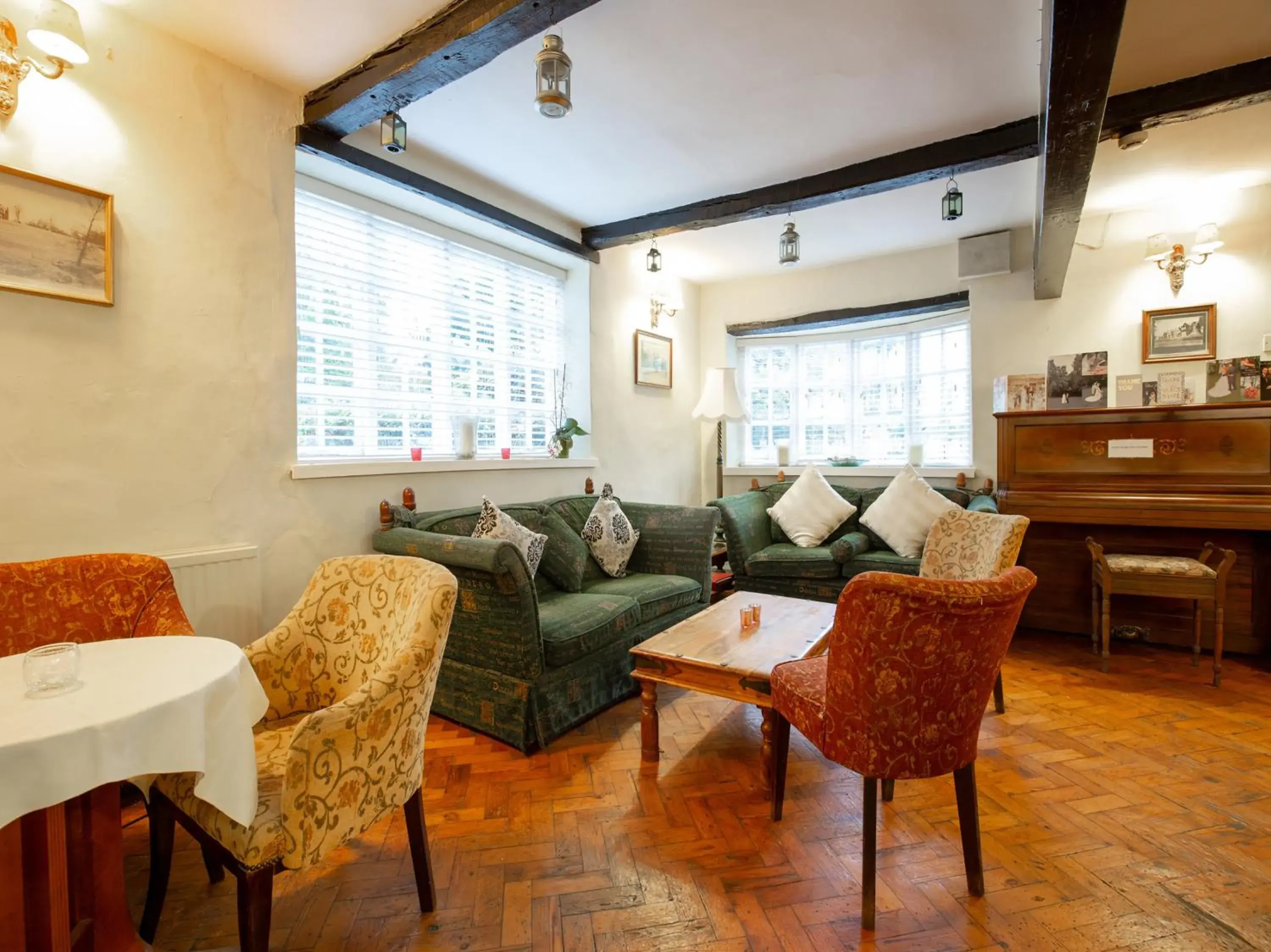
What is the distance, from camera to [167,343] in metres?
2.17

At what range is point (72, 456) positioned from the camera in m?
1.96

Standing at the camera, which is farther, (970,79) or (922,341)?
(922,341)

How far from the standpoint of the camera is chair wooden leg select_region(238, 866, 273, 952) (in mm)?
1160

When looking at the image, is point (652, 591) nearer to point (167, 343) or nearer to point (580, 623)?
point (580, 623)

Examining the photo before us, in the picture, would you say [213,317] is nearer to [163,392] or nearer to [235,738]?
[163,392]

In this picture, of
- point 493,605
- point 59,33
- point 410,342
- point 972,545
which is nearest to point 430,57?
Result: point 59,33

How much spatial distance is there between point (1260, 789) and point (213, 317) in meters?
4.12

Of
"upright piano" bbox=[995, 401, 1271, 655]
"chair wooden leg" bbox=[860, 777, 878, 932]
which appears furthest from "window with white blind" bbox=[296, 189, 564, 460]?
"upright piano" bbox=[995, 401, 1271, 655]

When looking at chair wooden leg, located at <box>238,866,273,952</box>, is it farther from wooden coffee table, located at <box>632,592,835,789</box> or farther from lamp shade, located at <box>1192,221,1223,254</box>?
lamp shade, located at <box>1192,221,1223,254</box>

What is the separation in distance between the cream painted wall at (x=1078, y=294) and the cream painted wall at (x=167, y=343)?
392cm

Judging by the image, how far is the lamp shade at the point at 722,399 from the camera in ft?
15.4

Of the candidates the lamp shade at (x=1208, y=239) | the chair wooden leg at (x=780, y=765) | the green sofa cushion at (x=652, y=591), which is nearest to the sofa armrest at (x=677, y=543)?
the green sofa cushion at (x=652, y=591)

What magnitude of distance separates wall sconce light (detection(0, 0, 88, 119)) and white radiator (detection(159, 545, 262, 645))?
1.47 meters

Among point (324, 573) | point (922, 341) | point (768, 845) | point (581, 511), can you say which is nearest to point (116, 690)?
point (324, 573)
